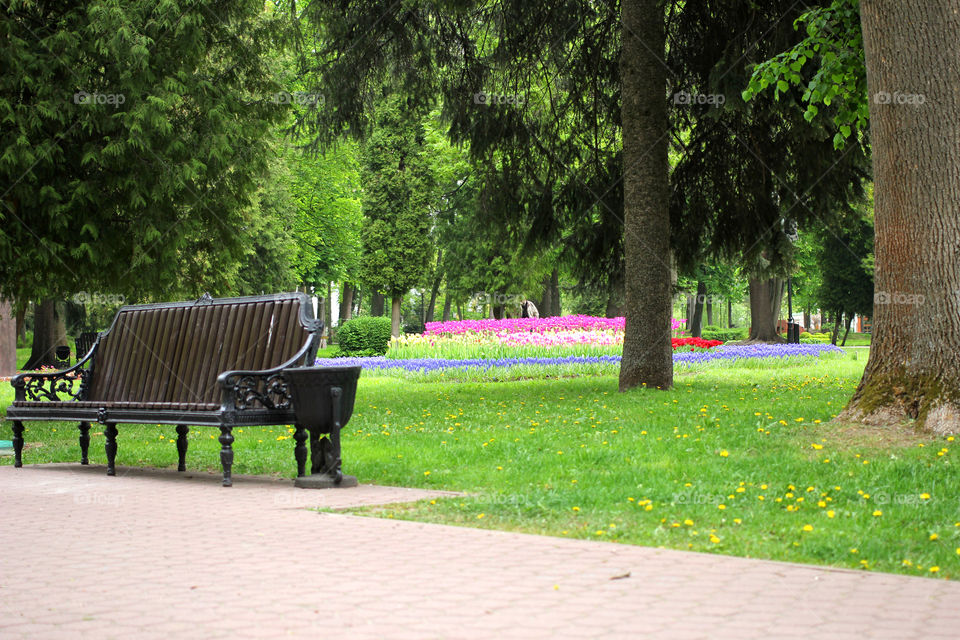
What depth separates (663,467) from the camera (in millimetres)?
7402

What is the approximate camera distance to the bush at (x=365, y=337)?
3394cm

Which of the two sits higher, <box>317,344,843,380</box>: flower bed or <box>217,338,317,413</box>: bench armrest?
<box>217,338,317,413</box>: bench armrest

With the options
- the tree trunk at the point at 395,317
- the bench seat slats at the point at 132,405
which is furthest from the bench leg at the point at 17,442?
the tree trunk at the point at 395,317

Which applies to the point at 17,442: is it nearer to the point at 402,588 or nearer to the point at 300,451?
the point at 300,451

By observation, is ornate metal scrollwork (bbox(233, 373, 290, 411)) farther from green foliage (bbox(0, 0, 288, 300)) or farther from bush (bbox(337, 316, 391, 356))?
bush (bbox(337, 316, 391, 356))

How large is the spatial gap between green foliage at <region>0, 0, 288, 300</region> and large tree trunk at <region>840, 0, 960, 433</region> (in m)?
8.33

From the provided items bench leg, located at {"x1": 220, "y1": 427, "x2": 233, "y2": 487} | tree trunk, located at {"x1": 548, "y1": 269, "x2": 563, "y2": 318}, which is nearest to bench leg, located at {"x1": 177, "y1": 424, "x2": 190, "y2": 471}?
bench leg, located at {"x1": 220, "y1": 427, "x2": 233, "y2": 487}

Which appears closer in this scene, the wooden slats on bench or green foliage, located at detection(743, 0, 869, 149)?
the wooden slats on bench

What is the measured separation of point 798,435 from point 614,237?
8.01 m

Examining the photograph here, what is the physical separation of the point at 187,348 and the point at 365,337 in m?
25.1

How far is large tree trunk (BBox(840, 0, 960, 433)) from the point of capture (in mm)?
8148

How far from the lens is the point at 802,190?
14852 mm

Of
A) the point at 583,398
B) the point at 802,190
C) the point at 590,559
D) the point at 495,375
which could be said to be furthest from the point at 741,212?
the point at 590,559

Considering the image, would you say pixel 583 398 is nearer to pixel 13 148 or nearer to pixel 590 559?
pixel 13 148
